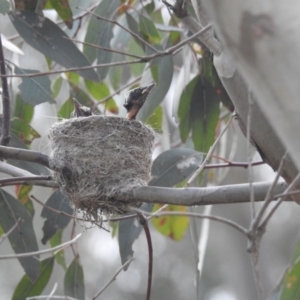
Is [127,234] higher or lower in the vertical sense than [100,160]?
lower

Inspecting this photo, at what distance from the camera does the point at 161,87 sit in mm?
3201

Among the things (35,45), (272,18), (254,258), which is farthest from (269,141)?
(35,45)

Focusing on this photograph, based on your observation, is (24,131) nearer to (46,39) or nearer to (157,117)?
(46,39)

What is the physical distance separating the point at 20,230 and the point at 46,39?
84 cm

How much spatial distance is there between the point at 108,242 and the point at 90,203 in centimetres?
943

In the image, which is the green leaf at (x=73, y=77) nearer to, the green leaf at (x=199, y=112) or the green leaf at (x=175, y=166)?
the green leaf at (x=199, y=112)

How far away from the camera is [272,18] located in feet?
3.00

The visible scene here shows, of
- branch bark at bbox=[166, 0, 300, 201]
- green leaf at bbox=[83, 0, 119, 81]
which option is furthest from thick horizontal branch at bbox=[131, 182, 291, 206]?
green leaf at bbox=[83, 0, 119, 81]

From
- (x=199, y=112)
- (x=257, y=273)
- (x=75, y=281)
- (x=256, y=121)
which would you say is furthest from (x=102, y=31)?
(x=257, y=273)

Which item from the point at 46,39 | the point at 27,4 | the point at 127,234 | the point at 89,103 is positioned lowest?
the point at 127,234

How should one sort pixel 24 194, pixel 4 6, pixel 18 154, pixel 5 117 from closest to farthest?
pixel 18 154
pixel 5 117
pixel 4 6
pixel 24 194

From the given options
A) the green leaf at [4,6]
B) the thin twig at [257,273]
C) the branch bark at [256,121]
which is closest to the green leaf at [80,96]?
the green leaf at [4,6]

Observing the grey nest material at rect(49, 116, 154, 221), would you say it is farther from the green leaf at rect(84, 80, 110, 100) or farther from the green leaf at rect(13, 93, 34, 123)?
the green leaf at rect(84, 80, 110, 100)

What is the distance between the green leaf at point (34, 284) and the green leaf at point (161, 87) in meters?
0.88
